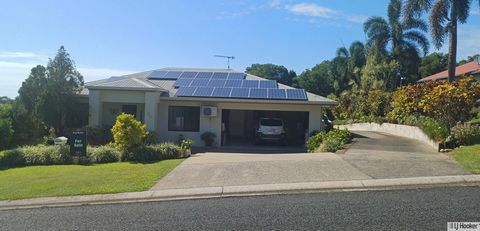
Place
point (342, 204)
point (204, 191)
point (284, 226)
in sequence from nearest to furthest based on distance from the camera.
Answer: point (284, 226)
point (342, 204)
point (204, 191)

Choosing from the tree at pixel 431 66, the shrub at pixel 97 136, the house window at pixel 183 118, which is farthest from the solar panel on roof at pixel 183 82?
the tree at pixel 431 66

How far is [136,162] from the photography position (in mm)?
15734

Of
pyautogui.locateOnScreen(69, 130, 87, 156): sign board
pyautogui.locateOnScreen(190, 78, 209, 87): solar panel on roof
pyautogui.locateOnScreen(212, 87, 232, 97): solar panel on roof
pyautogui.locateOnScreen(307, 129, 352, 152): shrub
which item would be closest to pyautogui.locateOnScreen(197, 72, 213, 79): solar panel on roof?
pyautogui.locateOnScreen(190, 78, 209, 87): solar panel on roof

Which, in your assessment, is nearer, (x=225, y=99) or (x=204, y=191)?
(x=204, y=191)

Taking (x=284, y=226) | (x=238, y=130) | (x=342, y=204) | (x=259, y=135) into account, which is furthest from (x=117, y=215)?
(x=238, y=130)

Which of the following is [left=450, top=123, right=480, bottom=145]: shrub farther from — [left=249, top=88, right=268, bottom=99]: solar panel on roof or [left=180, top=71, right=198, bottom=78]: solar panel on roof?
[left=180, top=71, right=198, bottom=78]: solar panel on roof

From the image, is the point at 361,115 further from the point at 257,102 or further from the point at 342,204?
the point at 342,204

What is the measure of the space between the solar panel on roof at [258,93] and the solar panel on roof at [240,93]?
9.9 inches

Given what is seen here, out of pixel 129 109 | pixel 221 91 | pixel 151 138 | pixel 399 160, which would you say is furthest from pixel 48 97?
pixel 399 160

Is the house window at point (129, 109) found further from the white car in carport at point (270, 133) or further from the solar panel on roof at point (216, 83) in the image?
the white car in carport at point (270, 133)

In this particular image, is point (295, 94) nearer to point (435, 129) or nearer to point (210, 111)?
point (210, 111)

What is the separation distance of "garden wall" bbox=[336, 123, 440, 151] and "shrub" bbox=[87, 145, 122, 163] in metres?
11.6

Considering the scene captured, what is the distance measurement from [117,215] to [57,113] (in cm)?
1426

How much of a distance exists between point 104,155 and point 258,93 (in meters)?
8.68
